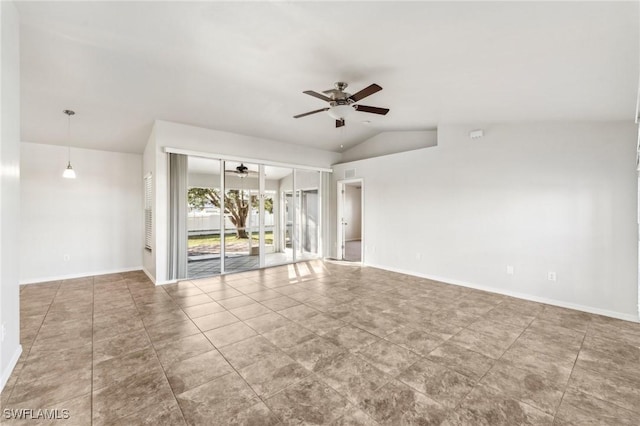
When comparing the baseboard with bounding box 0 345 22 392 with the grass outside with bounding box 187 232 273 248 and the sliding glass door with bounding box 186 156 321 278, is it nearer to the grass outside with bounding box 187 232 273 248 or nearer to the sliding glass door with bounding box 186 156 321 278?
the sliding glass door with bounding box 186 156 321 278

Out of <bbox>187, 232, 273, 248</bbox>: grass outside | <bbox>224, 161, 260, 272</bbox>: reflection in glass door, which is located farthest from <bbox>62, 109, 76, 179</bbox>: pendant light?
<bbox>224, 161, 260, 272</bbox>: reflection in glass door

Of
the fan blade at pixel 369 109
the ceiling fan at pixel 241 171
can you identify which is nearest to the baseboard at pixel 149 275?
the ceiling fan at pixel 241 171

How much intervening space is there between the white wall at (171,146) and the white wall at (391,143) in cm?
223

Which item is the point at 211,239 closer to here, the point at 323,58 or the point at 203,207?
the point at 203,207

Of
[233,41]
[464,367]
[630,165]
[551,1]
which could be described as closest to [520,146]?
[630,165]

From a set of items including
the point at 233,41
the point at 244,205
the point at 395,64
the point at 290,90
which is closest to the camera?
the point at 233,41

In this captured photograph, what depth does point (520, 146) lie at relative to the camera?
4.38m

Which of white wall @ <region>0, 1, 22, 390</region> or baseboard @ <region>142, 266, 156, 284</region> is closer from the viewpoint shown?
white wall @ <region>0, 1, 22, 390</region>

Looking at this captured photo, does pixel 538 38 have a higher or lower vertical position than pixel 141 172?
higher

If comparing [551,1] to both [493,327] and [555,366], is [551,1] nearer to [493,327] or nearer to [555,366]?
[555,366]

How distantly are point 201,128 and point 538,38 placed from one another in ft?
17.6

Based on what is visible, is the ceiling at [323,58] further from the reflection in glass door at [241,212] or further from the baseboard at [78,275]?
the baseboard at [78,275]

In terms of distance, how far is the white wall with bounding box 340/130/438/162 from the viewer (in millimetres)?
5898

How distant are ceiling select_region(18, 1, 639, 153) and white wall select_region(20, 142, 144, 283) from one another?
1.05 metres
